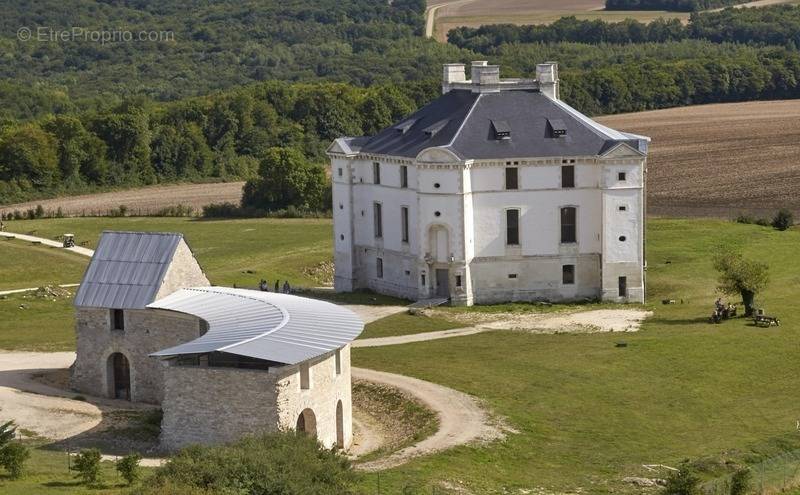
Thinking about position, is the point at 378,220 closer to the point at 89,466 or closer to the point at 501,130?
the point at 501,130

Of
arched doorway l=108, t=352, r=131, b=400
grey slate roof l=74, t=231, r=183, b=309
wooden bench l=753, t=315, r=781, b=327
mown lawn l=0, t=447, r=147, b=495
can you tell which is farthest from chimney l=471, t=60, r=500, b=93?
mown lawn l=0, t=447, r=147, b=495

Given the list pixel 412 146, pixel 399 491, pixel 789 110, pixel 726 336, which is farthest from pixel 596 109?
pixel 399 491

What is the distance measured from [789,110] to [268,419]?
115m

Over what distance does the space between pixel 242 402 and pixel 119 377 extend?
12803 mm

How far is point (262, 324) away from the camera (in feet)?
179

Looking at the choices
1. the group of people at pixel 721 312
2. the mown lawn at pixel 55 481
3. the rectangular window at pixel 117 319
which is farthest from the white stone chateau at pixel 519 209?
the mown lawn at pixel 55 481

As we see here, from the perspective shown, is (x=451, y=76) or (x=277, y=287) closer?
(x=277, y=287)

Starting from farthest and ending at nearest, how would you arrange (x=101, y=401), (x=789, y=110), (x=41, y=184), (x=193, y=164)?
(x=789, y=110)
(x=193, y=164)
(x=41, y=184)
(x=101, y=401)

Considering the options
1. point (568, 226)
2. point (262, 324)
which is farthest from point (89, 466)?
point (568, 226)

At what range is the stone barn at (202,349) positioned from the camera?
50219 mm

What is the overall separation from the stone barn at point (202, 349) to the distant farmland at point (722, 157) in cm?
5089

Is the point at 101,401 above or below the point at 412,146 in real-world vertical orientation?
below

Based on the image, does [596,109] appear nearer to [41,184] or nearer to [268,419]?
[41,184]

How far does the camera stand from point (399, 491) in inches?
1775
